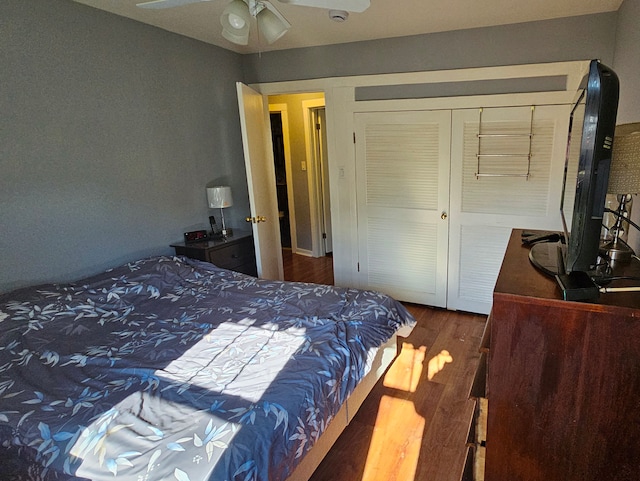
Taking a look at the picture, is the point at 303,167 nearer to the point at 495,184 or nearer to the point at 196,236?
the point at 196,236

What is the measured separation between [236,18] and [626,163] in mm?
1559

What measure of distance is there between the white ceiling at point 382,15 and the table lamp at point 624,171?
174 centimetres

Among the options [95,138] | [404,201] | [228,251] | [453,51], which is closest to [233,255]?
[228,251]

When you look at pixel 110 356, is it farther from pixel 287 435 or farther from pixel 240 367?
pixel 287 435

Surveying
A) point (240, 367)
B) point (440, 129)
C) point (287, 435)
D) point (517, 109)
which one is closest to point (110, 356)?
point (240, 367)

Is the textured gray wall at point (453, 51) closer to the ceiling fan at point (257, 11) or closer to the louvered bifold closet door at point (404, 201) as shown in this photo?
the louvered bifold closet door at point (404, 201)

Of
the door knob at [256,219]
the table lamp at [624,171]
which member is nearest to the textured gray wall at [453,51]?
the door knob at [256,219]

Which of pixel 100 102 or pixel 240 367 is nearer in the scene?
pixel 240 367

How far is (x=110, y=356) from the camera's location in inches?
67.2

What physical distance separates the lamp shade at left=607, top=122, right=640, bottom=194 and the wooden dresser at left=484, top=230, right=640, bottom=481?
0.25m

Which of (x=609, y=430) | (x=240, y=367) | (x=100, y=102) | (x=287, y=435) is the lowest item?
(x=287, y=435)

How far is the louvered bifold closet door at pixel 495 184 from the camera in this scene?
2830mm

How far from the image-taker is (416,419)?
2109mm

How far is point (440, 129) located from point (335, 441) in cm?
241
